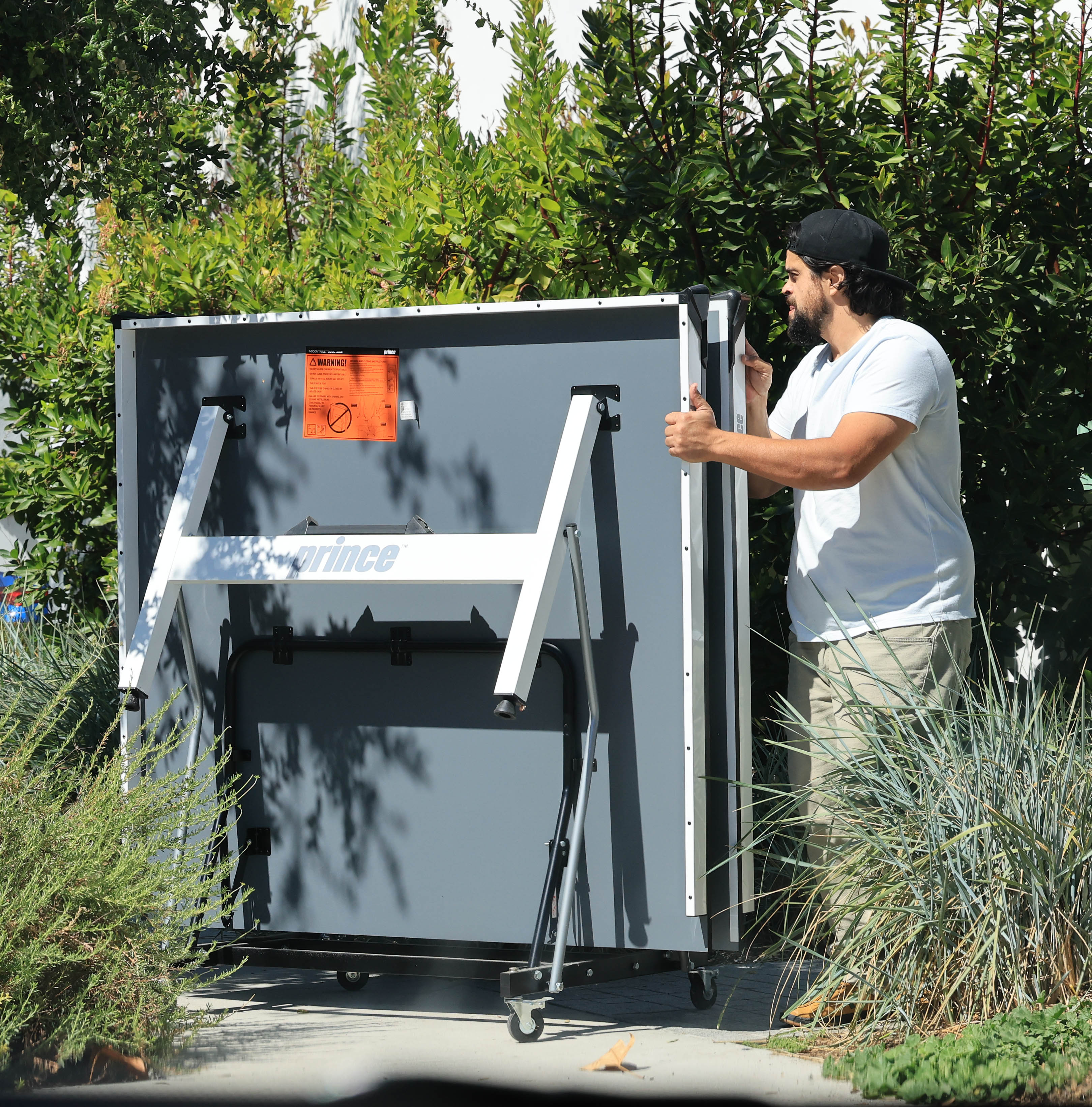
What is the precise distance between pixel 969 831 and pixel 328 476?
2033 mm

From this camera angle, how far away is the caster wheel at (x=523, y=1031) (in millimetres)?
3488

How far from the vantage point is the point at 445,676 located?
152 inches

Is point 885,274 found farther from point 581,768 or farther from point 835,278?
point 581,768

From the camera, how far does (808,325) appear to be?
3834 millimetres

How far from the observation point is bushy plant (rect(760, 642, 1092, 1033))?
10.3ft

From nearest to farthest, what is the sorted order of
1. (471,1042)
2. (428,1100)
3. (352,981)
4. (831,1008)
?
(428,1100) < (831,1008) < (471,1042) < (352,981)

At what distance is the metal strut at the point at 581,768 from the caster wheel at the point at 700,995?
48 cm

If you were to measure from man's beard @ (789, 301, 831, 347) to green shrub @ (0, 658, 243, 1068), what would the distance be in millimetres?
2036

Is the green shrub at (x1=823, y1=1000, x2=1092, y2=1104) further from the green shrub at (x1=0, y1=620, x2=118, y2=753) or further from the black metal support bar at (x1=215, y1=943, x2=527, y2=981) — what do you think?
the green shrub at (x1=0, y1=620, x2=118, y2=753)

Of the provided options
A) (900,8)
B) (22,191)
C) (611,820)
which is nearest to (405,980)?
(611,820)

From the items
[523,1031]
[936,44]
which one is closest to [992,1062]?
[523,1031]

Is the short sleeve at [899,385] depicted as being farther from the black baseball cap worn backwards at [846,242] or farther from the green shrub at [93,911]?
the green shrub at [93,911]

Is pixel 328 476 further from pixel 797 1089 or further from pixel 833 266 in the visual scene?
pixel 797 1089

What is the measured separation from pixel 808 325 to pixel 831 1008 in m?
1.83
